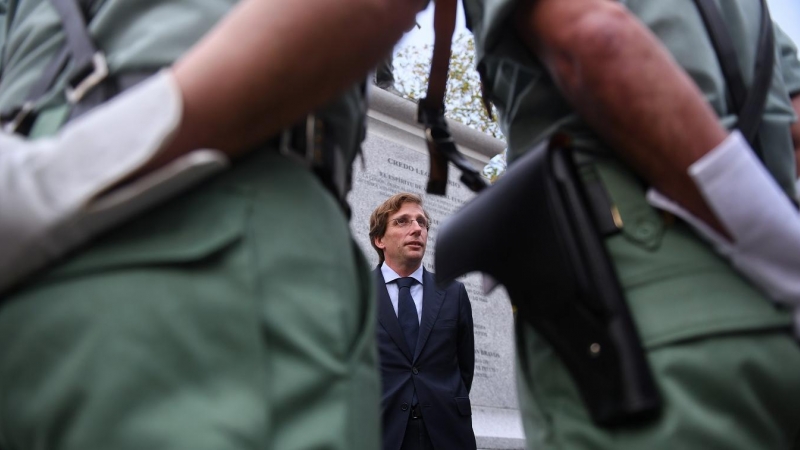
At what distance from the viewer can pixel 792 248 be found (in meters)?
1.02

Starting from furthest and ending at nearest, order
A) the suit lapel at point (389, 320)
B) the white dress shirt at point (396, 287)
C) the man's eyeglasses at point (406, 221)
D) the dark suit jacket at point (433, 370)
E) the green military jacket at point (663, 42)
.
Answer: the man's eyeglasses at point (406, 221) → the white dress shirt at point (396, 287) → the suit lapel at point (389, 320) → the dark suit jacket at point (433, 370) → the green military jacket at point (663, 42)

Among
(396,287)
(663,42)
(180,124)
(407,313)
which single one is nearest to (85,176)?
(180,124)

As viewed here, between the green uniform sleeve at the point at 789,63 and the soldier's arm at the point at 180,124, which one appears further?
the green uniform sleeve at the point at 789,63

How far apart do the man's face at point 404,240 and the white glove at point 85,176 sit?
4.15 meters

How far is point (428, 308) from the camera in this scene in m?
4.72

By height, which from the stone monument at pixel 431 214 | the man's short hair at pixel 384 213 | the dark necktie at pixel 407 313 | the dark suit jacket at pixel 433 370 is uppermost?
the man's short hair at pixel 384 213

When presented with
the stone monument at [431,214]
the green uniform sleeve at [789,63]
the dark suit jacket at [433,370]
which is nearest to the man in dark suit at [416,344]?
the dark suit jacket at [433,370]

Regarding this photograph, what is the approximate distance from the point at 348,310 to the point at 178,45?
1.12 ft

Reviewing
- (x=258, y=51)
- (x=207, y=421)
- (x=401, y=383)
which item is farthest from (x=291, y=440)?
(x=401, y=383)

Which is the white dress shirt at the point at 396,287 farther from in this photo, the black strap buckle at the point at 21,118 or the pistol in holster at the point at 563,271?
the black strap buckle at the point at 21,118

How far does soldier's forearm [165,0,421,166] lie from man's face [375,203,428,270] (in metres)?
4.06

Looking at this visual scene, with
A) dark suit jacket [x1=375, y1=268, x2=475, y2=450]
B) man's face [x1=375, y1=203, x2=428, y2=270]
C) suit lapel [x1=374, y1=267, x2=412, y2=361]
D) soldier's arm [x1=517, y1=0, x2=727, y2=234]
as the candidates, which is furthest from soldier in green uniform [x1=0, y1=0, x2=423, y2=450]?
man's face [x1=375, y1=203, x2=428, y2=270]

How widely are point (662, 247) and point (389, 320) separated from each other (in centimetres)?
349

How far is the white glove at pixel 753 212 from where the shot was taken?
3.34 ft
